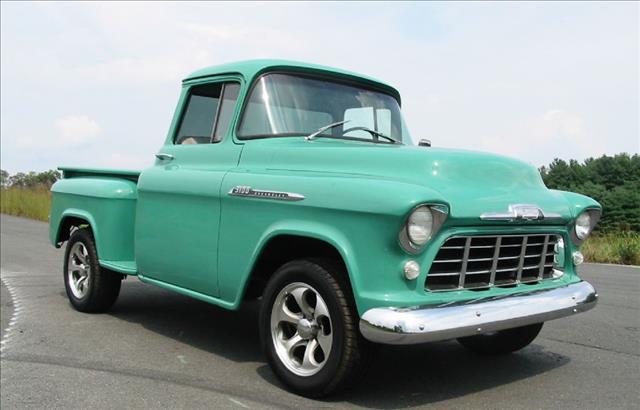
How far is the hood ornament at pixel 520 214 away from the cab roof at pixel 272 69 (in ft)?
6.29

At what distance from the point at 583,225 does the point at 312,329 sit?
1925 millimetres

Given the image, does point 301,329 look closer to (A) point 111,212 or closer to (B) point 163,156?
(B) point 163,156

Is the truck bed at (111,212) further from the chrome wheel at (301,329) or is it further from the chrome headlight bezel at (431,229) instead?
the chrome headlight bezel at (431,229)

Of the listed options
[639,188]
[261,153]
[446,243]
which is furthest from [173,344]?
[639,188]

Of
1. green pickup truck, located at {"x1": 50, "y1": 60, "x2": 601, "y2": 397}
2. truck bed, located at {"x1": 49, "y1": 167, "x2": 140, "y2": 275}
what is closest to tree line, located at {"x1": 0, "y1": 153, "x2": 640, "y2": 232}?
truck bed, located at {"x1": 49, "y1": 167, "x2": 140, "y2": 275}

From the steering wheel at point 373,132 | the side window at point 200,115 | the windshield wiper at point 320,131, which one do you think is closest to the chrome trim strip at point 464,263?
the windshield wiper at point 320,131

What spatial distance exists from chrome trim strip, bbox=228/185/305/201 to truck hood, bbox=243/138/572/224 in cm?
24

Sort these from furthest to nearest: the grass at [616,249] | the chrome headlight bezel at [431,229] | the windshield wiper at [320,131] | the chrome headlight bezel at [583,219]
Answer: the grass at [616,249]
the windshield wiper at [320,131]
the chrome headlight bezel at [583,219]
the chrome headlight bezel at [431,229]

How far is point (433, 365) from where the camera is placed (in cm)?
Result: 427

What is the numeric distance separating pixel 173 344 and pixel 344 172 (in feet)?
6.82

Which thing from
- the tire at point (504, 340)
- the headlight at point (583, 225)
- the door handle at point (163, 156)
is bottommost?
the tire at point (504, 340)

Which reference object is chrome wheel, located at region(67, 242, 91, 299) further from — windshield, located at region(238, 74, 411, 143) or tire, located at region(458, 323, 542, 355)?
tire, located at region(458, 323, 542, 355)

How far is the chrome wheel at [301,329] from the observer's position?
11.6 feet

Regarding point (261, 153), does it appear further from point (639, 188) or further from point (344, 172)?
point (639, 188)
